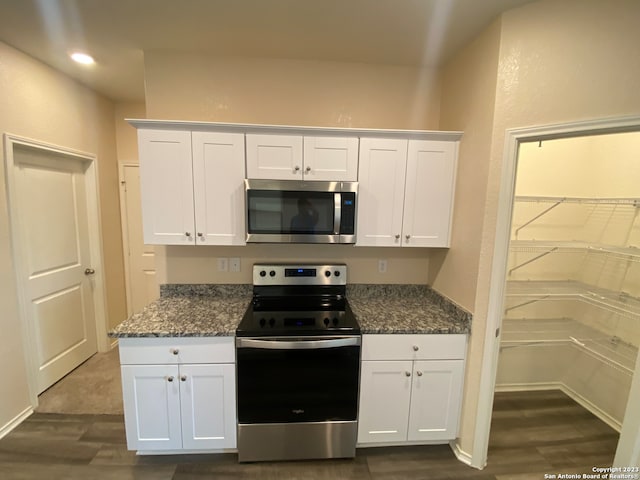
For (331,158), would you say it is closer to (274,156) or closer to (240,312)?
(274,156)

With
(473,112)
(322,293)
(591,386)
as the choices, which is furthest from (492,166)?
(591,386)

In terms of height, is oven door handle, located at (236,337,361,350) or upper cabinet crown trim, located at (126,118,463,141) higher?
upper cabinet crown trim, located at (126,118,463,141)

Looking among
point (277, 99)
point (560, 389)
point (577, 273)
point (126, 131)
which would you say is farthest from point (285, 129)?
point (560, 389)

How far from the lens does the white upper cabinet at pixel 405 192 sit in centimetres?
195

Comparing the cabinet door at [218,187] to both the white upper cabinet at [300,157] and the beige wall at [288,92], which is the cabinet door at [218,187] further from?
the beige wall at [288,92]

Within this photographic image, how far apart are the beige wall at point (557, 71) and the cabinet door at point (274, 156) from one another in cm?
121

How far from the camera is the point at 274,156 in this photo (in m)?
1.89

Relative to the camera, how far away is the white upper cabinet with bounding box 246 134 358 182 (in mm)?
1878

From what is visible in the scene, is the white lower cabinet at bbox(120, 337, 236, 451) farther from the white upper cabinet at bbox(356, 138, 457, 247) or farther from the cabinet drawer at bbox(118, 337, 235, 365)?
the white upper cabinet at bbox(356, 138, 457, 247)

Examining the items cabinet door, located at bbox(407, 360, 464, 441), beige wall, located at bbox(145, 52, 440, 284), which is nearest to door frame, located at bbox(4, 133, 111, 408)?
beige wall, located at bbox(145, 52, 440, 284)

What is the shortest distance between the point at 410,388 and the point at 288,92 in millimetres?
2325

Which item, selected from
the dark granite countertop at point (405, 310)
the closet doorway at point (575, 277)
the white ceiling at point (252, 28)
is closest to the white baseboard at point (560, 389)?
the closet doorway at point (575, 277)

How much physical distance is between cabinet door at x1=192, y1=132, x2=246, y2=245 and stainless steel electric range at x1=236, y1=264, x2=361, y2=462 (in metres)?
0.63

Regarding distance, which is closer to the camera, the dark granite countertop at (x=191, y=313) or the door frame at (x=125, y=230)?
the dark granite countertop at (x=191, y=313)
